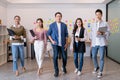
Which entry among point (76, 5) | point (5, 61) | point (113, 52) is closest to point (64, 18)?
point (76, 5)

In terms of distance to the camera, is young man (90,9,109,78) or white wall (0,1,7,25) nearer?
young man (90,9,109,78)

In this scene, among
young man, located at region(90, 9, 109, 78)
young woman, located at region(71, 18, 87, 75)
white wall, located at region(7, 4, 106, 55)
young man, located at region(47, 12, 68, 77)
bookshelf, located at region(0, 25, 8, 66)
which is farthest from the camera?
white wall, located at region(7, 4, 106, 55)

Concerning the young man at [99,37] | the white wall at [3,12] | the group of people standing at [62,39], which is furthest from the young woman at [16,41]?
the white wall at [3,12]

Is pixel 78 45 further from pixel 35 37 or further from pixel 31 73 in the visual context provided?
pixel 31 73

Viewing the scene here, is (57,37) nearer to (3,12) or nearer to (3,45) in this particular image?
(3,45)

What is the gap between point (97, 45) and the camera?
4750 mm

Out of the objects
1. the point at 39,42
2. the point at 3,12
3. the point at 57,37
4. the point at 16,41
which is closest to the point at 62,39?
the point at 57,37

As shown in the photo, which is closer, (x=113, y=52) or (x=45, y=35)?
(x=45, y=35)

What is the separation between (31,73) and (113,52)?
3.75m

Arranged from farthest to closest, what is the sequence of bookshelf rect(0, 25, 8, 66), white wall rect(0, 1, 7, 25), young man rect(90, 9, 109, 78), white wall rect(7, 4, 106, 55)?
white wall rect(7, 4, 106, 55), white wall rect(0, 1, 7, 25), bookshelf rect(0, 25, 8, 66), young man rect(90, 9, 109, 78)

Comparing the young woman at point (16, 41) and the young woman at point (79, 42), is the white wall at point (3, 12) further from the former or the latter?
the young woman at point (79, 42)

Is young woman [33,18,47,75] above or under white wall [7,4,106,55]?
under

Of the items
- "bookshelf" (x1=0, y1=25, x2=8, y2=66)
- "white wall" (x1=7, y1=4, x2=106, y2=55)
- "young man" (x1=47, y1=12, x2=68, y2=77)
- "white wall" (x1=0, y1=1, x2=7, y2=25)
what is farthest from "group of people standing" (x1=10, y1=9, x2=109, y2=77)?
"white wall" (x1=7, y1=4, x2=106, y2=55)

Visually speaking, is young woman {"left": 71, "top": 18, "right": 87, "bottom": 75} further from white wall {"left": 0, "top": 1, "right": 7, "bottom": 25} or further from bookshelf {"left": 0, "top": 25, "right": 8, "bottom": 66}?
white wall {"left": 0, "top": 1, "right": 7, "bottom": 25}
